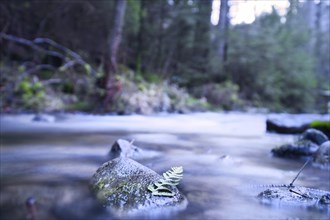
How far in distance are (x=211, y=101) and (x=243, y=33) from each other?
15.6 feet

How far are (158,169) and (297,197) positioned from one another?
1583 mm

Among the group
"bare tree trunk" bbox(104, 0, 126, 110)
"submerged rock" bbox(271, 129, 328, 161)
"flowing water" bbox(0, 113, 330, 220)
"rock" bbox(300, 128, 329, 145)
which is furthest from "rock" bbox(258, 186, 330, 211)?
"bare tree trunk" bbox(104, 0, 126, 110)

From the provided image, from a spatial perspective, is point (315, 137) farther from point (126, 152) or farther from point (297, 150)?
point (126, 152)

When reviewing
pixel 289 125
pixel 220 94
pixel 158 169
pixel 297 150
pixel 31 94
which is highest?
pixel 220 94

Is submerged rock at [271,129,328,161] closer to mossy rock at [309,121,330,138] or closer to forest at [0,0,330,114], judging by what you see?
mossy rock at [309,121,330,138]

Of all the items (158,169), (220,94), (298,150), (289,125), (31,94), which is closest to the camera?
(158,169)

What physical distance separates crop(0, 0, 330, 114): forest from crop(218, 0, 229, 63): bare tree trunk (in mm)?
54

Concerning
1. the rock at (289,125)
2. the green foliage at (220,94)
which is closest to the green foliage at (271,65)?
the green foliage at (220,94)

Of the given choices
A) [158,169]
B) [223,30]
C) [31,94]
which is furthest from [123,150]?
[223,30]

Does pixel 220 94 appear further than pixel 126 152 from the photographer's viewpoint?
Yes

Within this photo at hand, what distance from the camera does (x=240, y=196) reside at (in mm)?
2742

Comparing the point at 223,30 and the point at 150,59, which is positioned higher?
the point at 223,30

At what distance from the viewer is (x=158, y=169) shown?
12.0 ft

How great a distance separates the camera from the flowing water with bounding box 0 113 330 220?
2.34 meters
